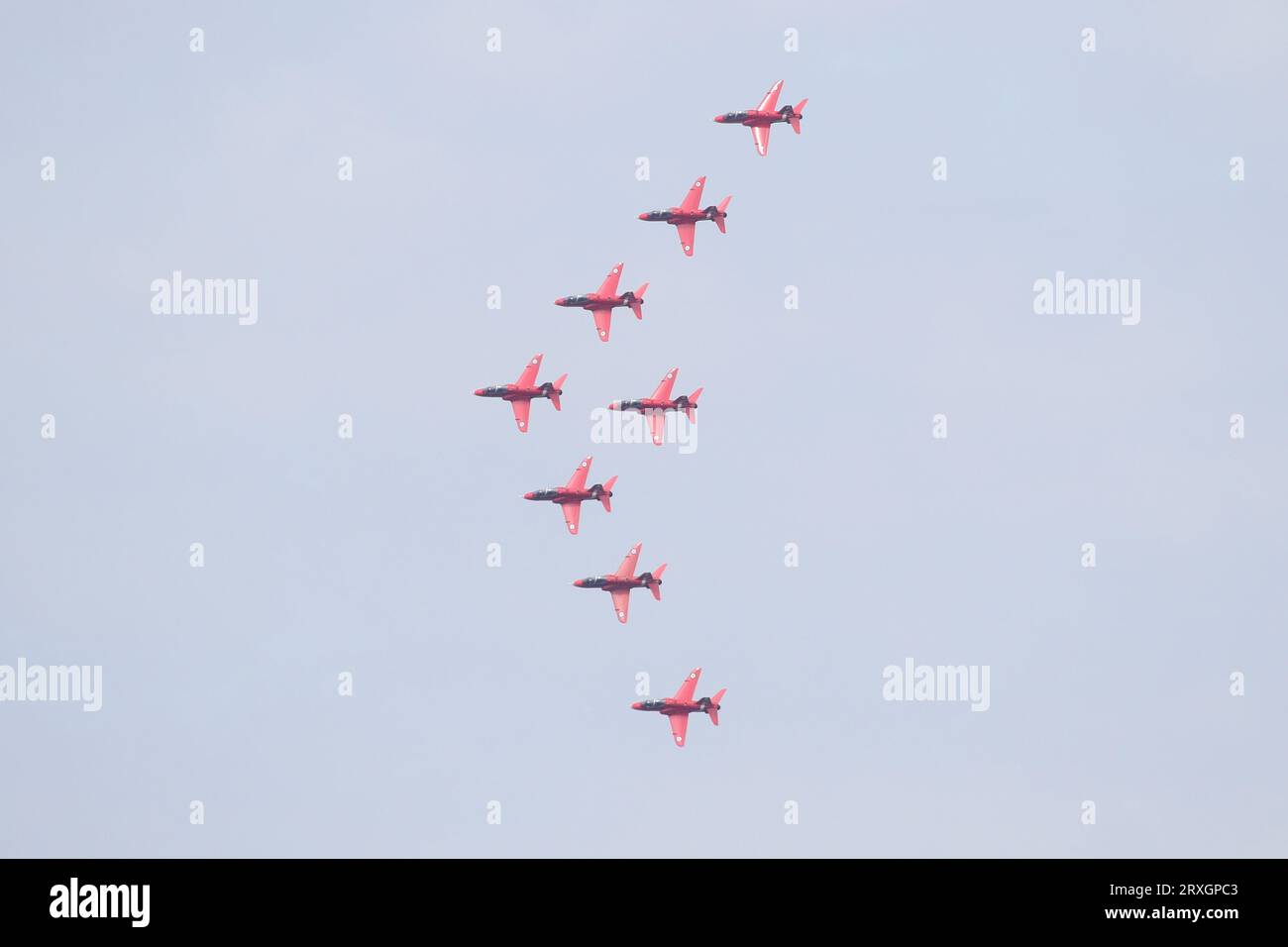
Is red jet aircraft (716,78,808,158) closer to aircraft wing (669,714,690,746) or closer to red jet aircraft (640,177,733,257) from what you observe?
red jet aircraft (640,177,733,257)

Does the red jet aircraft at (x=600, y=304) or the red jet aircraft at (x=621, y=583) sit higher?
the red jet aircraft at (x=600, y=304)

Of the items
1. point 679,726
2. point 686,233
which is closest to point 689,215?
point 686,233

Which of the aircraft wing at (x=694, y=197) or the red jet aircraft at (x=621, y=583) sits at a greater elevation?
the aircraft wing at (x=694, y=197)

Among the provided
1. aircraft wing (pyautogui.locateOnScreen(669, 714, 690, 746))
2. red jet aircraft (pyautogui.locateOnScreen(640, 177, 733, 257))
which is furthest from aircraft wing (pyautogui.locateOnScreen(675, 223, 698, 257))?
aircraft wing (pyautogui.locateOnScreen(669, 714, 690, 746))

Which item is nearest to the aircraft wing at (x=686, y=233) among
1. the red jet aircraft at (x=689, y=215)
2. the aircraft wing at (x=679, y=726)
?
the red jet aircraft at (x=689, y=215)

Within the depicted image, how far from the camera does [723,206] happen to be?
611ft

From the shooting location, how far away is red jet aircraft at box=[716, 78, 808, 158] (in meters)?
187

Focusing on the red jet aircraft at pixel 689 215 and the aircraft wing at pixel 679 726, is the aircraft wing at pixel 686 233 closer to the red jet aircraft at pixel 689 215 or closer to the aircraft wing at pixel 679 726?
the red jet aircraft at pixel 689 215

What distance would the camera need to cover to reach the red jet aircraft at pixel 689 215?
613 ft

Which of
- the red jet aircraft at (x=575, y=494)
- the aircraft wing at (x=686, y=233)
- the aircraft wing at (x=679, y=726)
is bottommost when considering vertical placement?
the aircraft wing at (x=679, y=726)

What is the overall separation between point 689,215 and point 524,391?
13674mm

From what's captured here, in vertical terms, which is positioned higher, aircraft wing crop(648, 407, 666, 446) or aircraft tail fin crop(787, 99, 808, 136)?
aircraft tail fin crop(787, 99, 808, 136)

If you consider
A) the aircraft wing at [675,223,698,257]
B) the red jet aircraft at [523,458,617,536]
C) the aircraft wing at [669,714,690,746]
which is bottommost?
the aircraft wing at [669,714,690,746]

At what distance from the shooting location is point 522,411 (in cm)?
18662
